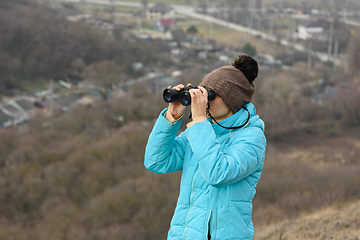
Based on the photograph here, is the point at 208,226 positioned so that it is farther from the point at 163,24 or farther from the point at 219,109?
the point at 163,24

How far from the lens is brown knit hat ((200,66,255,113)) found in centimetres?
130

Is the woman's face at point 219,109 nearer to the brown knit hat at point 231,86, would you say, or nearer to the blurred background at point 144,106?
the brown knit hat at point 231,86

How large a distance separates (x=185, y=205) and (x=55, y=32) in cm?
3675

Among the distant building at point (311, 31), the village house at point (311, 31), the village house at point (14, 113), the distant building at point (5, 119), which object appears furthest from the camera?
the distant building at point (311, 31)

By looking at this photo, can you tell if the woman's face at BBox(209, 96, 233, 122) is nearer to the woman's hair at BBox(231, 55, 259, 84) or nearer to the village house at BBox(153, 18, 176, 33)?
the woman's hair at BBox(231, 55, 259, 84)

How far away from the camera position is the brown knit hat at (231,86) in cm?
130

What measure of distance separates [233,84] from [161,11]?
1557 inches

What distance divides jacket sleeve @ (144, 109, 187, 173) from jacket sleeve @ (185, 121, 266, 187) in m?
0.16

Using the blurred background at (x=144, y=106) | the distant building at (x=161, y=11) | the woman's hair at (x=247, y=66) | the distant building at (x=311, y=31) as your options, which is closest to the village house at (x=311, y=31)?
the distant building at (x=311, y=31)

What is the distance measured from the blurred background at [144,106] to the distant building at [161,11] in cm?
18

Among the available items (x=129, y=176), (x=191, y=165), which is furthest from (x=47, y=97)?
(x=191, y=165)

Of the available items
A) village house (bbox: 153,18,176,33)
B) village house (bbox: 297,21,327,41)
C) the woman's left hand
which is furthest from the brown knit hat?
village house (bbox: 153,18,176,33)

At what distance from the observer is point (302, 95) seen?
81.8 feet

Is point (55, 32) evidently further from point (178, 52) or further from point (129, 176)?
point (129, 176)
